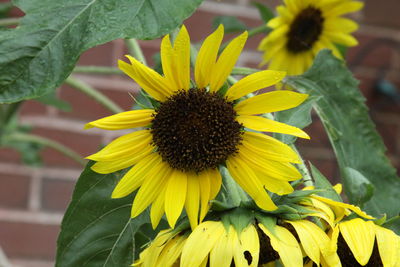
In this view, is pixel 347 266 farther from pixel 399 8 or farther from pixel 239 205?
pixel 399 8

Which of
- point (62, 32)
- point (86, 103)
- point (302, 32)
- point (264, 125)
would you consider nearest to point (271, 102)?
point (264, 125)

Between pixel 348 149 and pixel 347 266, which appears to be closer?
pixel 347 266

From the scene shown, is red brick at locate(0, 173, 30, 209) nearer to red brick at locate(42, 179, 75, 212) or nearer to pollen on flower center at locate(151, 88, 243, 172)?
red brick at locate(42, 179, 75, 212)

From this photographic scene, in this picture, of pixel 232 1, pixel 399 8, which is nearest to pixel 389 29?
pixel 399 8

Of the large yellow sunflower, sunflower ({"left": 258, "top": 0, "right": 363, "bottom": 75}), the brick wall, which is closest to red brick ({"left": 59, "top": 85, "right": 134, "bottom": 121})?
the brick wall

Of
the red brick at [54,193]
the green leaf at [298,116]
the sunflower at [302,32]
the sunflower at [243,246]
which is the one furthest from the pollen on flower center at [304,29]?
the red brick at [54,193]

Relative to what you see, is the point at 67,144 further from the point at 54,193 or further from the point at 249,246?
the point at 249,246
